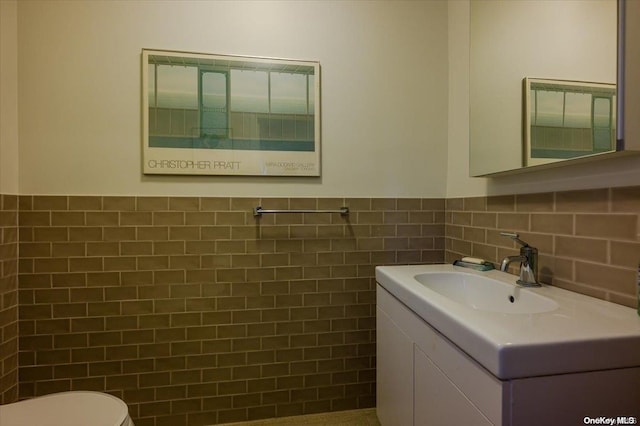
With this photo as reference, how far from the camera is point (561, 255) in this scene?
3.71 ft

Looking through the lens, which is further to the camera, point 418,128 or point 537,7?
point 418,128

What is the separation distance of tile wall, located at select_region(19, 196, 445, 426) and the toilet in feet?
1.42

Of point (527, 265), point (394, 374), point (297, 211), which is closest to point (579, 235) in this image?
point (527, 265)

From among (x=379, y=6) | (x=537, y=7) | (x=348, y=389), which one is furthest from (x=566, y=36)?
(x=348, y=389)

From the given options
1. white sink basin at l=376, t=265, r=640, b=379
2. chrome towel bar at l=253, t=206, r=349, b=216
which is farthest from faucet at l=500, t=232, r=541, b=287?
chrome towel bar at l=253, t=206, r=349, b=216

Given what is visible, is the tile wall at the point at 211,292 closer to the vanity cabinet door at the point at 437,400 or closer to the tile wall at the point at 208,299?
the tile wall at the point at 208,299

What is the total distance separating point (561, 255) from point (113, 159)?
2.07 meters

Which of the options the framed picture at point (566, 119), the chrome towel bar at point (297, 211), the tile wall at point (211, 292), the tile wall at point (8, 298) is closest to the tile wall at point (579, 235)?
the tile wall at point (211, 292)

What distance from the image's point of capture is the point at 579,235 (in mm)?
1059

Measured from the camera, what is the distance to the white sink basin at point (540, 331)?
2.13 feet

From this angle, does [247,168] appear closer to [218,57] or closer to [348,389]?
[218,57]

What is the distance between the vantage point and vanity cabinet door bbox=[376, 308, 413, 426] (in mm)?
1156

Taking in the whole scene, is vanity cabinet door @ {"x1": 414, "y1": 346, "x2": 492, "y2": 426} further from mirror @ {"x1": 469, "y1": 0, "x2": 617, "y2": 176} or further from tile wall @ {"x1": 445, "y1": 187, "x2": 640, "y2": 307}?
mirror @ {"x1": 469, "y1": 0, "x2": 617, "y2": 176}

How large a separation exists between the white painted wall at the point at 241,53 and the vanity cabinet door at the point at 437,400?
1.03 metres
